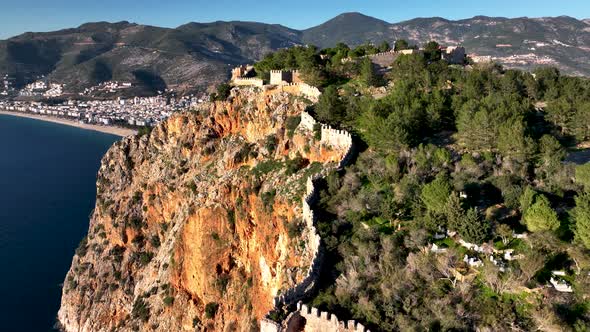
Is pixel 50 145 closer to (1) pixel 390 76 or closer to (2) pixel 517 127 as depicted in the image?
(1) pixel 390 76

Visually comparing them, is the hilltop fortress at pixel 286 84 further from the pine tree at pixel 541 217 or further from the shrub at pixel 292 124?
the pine tree at pixel 541 217

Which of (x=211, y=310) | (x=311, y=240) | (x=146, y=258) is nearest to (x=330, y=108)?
(x=311, y=240)

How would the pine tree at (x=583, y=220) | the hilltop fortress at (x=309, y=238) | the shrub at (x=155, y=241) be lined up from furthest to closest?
the shrub at (x=155, y=241) → the pine tree at (x=583, y=220) → the hilltop fortress at (x=309, y=238)

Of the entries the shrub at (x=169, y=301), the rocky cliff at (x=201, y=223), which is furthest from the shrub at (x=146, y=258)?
the shrub at (x=169, y=301)

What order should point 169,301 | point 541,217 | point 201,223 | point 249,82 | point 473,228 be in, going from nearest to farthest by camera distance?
point 541,217
point 473,228
point 201,223
point 169,301
point 249,82

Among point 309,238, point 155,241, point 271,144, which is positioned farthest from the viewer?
point 155,241

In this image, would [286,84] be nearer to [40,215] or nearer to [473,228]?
[473,228]

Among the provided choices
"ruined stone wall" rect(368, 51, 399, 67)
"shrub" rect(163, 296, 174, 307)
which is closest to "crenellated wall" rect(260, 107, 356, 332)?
"ruined stone wall" rect(368, 51, 399, 67)
